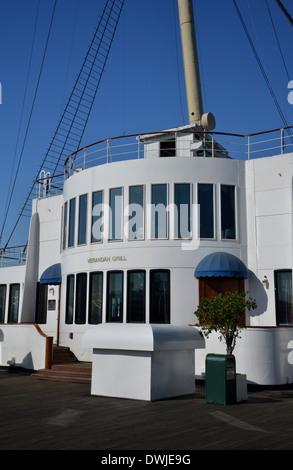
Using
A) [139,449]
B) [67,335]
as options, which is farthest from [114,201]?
[139,449]

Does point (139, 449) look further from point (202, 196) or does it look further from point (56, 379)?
point (202, 196)

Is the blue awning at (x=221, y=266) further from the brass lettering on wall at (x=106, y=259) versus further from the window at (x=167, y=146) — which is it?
the window at (x=167, y=146)

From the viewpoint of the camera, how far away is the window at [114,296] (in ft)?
60.3

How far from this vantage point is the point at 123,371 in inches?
496

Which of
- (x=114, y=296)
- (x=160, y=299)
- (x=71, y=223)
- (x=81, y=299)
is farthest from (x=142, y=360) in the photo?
(x=71, y=223)

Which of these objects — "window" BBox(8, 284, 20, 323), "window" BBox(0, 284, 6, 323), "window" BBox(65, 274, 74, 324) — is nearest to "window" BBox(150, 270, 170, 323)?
"window" BBox(65, 274, 74, 324)

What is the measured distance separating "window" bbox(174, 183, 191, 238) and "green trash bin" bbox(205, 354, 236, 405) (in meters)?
6.78

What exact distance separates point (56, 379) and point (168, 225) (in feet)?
22.0

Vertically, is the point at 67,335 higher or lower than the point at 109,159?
lower

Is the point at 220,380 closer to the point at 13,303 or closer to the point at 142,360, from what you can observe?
the point at 142,360

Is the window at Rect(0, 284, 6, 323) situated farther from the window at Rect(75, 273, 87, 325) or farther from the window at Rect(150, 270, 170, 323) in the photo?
the window at Rect(150, 270, 170, 323)

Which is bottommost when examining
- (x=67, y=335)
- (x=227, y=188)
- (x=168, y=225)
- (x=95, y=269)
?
(x=67, y=335)

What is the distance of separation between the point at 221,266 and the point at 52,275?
25.9ft
